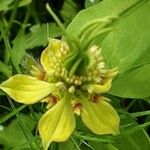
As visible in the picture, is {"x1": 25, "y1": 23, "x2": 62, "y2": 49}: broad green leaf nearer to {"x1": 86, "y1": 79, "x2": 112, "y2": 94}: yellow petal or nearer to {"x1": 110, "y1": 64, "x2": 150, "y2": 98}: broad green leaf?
{"x1": 110, "y1": 64, "x2": 150, "y2": 98}: broad green leaf

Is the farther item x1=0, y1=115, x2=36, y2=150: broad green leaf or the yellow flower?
x1=0, y1=115, x2=36, y2=150: broad green leaf

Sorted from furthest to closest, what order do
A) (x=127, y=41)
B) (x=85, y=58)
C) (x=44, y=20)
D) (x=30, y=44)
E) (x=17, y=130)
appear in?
(x=44, y=20) → (x=30, y=44) → (x=17, y=130) → (x=127, y=41) → (x=85, y=58)

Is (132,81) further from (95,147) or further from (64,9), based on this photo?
(64,9)

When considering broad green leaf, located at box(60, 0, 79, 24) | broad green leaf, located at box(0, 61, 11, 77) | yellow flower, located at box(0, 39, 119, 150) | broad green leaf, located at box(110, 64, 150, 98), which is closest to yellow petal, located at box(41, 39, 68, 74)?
yellow flower, located at box(0, 39, 119, 150)

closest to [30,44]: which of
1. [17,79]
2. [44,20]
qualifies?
[44,20]

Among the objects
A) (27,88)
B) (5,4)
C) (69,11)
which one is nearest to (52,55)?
(27,88)

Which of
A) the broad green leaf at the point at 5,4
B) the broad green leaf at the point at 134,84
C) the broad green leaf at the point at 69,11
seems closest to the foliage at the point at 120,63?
the broad green leaf at the point at 134,84

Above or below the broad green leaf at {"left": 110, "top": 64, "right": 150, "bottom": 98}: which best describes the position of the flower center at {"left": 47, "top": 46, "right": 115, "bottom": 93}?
above
